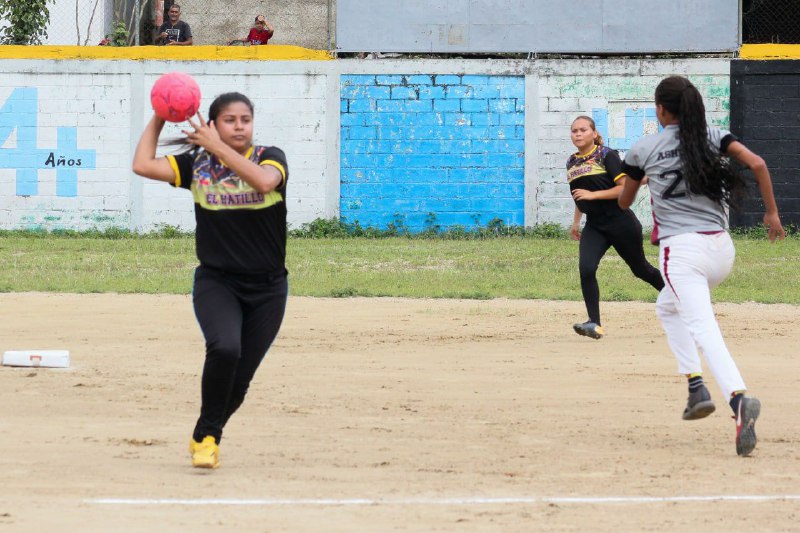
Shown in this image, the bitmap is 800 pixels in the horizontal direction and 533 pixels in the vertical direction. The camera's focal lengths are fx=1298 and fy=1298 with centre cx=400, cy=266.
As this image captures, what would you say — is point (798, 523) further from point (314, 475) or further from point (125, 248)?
point (125, 248)

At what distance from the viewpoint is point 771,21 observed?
2528cm

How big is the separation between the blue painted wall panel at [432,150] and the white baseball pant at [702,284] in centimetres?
1599

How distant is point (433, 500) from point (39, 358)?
15.4 feet

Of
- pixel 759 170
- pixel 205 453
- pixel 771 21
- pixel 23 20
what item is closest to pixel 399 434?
pixel 205 453

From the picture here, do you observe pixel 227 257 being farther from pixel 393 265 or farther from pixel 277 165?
pixel 393 265

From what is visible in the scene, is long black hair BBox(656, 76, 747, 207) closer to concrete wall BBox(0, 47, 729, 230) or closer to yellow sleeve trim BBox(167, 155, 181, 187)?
yellow sleeve trim BBox(167, 155, 181, 187)

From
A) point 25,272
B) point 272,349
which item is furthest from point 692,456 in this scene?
point 25,272

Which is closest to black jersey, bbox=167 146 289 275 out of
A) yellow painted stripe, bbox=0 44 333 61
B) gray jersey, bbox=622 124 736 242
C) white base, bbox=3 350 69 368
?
gray jersey, bbox=622 124 736 242

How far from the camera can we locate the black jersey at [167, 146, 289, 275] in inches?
243

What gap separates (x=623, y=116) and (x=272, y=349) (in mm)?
13619

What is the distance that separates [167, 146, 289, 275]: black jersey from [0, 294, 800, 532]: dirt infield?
102 cm

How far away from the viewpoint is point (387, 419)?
773 centimetres

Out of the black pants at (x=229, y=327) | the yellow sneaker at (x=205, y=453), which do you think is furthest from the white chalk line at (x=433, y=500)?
the black pants at (x=229, y=327)

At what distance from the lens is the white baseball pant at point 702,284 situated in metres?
6.88
